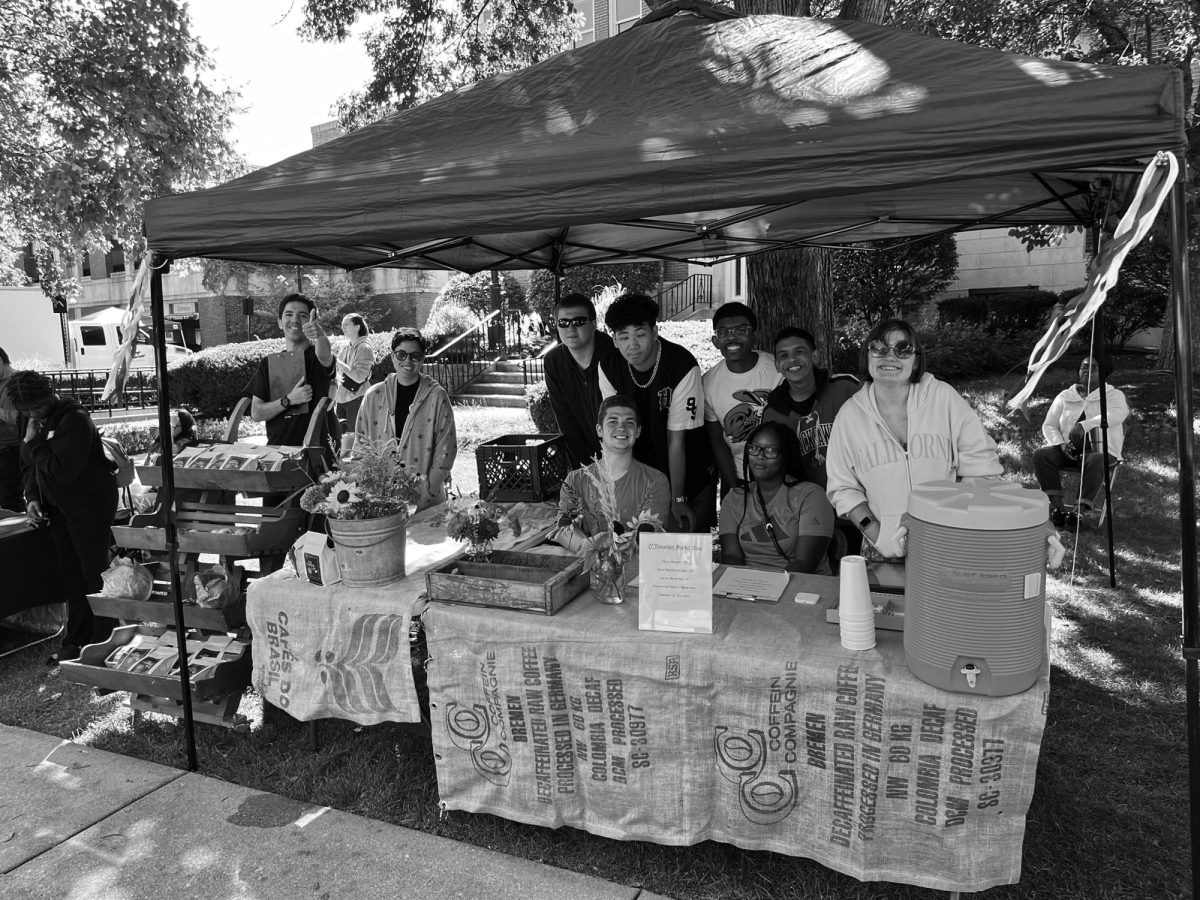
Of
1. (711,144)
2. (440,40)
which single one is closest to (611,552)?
(711,144)

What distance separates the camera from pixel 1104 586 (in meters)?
5.29

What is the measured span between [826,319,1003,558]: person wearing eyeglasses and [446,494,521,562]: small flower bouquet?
131cm

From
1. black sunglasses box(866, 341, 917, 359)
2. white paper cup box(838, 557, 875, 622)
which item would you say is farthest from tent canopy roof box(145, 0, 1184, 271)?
white paper cup box(838, 557, 875, 622)

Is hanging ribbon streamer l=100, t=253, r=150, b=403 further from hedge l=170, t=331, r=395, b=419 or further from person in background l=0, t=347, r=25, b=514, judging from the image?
hedge l=170, t=331, r=395, b=419

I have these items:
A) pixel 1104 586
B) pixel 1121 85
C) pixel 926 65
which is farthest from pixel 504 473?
pixel 1104 586

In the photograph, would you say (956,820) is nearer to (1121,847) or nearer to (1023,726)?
(1023,726)

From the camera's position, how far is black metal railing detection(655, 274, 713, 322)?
1967 cm

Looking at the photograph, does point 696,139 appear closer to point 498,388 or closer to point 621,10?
point 498,388

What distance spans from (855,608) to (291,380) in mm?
3557

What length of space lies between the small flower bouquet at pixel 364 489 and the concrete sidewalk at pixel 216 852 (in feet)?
3.82

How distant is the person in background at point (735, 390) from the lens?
13.1 feet

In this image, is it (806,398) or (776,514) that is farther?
(806,398)

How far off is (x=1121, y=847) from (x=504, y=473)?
9.07 ft

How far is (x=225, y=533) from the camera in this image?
3.50 metres
